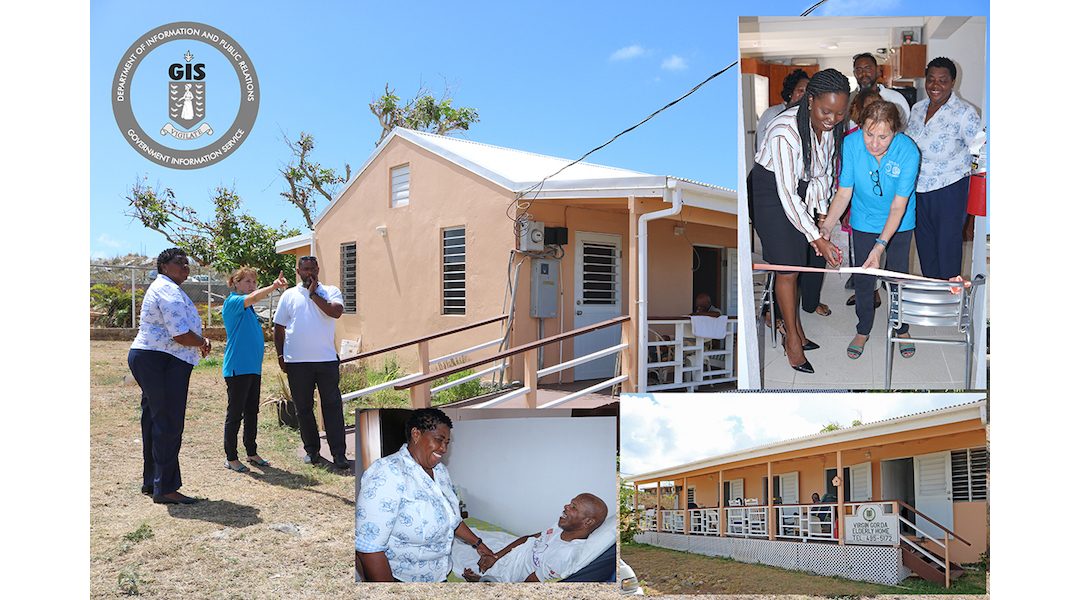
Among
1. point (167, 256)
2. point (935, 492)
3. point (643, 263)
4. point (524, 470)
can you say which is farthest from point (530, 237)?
point (935, 492)

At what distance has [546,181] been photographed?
18.6 feet

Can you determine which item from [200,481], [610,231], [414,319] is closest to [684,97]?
[610,231]

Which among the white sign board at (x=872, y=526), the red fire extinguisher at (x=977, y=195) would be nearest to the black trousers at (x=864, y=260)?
the red fire extinguisher at (x=977, y=195)

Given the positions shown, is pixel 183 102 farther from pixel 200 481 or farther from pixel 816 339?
pixel 816 339

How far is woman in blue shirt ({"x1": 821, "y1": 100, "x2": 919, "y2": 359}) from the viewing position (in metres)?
5.06

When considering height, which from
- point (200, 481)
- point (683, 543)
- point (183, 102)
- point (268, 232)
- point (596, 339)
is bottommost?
point (683, 543)

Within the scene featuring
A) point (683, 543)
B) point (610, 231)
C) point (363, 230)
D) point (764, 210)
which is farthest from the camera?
point (610, 231)

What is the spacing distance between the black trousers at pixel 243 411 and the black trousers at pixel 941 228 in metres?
4.52

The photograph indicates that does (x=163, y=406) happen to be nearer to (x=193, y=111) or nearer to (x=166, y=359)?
(x=166, y=359)

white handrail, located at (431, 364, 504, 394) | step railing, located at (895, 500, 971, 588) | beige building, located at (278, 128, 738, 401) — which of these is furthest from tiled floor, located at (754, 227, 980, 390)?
white handrail, located at (431, 364, 504, 394)

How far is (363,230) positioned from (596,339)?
2051 millimetres

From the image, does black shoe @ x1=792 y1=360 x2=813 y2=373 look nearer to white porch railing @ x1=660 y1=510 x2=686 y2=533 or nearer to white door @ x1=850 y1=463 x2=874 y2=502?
white door @ x1=850 y1=463 x2=874 y2=502

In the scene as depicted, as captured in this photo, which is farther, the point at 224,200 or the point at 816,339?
the point at 224,200

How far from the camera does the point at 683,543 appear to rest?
5.46 metres
